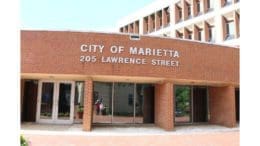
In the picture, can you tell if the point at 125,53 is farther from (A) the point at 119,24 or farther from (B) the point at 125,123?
(A) the point at 119,24

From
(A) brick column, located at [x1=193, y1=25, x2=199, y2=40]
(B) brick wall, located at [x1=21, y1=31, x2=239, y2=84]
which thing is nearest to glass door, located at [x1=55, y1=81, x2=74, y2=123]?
(B) brick wall, located at [x1=21, y1=31, x2=239, y2=84]

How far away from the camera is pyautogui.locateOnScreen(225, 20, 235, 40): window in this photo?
31.9 meters

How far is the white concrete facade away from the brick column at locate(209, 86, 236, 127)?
1068cm

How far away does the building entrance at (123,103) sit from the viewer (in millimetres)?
19234

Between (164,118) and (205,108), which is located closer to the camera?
(164,118)

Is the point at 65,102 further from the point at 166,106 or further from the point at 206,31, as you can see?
the point at 206,31

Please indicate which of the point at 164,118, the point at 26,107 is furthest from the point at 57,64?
the point at 164,118

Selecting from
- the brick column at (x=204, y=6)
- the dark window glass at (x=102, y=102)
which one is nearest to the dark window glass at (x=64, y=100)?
the dark window glass at (x=102, y=102)

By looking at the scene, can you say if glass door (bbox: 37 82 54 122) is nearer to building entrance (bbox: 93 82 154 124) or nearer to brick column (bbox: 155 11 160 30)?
building entrance (bbox: 93 82 154 124)

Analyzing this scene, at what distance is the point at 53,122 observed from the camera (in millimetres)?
18609

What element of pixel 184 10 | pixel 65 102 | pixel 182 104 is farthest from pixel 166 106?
pixel 184 10

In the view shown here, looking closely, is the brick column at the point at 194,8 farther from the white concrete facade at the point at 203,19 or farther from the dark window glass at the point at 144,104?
the dark window glass at the point at 144,104

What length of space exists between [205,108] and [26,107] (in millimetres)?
11186

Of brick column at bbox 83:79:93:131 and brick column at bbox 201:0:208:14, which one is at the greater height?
brick column at bbox 201:0:208:14
